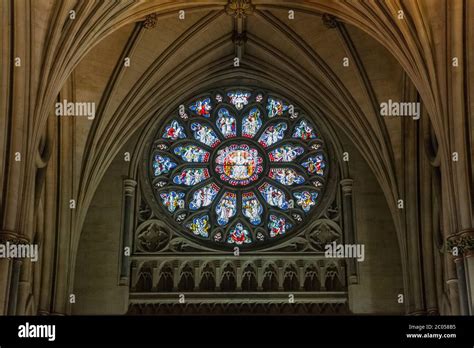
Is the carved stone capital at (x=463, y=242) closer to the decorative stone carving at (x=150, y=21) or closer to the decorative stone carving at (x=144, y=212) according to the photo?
the decorative stone carving at (x=150, y=21)

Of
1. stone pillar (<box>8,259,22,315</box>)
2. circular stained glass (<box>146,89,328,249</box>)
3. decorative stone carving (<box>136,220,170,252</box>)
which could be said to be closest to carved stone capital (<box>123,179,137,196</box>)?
circular stained glass (<box>146,89,328,249</box>)

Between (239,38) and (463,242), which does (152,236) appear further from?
(463,242)

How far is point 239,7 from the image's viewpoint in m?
22.9

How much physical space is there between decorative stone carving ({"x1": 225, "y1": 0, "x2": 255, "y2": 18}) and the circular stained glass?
3849 mm

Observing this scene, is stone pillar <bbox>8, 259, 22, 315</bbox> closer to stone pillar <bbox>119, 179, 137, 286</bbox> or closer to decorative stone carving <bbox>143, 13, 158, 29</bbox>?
stone pillar <bbox>119, 179, 137, 286</bbox>

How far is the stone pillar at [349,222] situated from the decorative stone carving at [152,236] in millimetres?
4415

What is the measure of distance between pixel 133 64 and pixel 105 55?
0.80 m

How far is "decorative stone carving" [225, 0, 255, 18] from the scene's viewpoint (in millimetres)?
22891

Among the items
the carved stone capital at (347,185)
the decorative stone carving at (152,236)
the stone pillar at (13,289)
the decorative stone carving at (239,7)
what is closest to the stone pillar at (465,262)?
the carved stone capital at (347,185)

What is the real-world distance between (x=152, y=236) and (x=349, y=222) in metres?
4.89

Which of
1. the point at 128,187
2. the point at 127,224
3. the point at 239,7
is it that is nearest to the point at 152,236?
the point at 127,224

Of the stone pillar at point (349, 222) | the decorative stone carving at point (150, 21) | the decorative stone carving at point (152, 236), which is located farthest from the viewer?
the decorative stone carving at point (152, 236)

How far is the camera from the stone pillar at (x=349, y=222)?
23.7 meters
